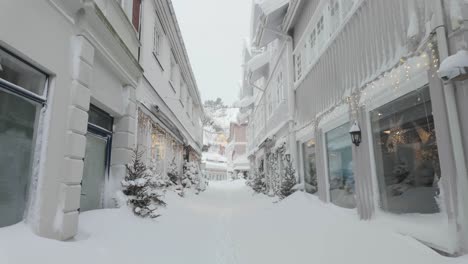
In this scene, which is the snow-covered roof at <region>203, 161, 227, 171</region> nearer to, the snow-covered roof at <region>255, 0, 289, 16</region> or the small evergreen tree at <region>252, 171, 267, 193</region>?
the small evergreen tree at <region>252, 171, 267, 193</region>

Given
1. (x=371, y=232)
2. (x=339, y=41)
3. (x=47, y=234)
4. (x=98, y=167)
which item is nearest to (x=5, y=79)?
(x=47, y=234)

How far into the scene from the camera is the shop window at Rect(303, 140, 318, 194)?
8.38 meters

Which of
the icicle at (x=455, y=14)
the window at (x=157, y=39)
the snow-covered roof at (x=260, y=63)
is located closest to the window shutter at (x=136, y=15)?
the window at (x=157, y=39)

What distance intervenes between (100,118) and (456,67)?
5.76 metres

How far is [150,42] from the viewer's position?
8.71 metres

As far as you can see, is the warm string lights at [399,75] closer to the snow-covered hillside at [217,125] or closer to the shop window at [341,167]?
the shop window at [341,167]

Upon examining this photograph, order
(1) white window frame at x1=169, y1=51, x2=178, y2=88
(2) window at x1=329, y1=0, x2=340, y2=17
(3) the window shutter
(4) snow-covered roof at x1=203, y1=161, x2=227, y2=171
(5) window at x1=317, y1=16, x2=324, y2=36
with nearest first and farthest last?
(2) window at x1=329, y1=0, x2=340, y2=17, (3) the window shutter, (5) window at x1=317, y1=16, x2=324, y2=36, (1) white window frame at x1=169, y1=51, x2=178, y2=88, (4) snow-covered roof at x1=203, y1=161, x2=227, y2=171

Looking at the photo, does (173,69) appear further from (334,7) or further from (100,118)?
(334,7)

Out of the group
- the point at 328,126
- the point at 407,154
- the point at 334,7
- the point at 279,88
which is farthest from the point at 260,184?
the point at 407,154

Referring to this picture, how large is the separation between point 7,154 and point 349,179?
5617 millimetres

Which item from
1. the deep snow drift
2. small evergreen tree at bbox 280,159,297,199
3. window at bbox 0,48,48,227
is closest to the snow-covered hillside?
small evergreen tree at bbox 280,159,297,199

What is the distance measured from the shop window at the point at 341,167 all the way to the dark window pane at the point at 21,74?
529 cm

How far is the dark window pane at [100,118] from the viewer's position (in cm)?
554

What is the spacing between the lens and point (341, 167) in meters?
6.50
